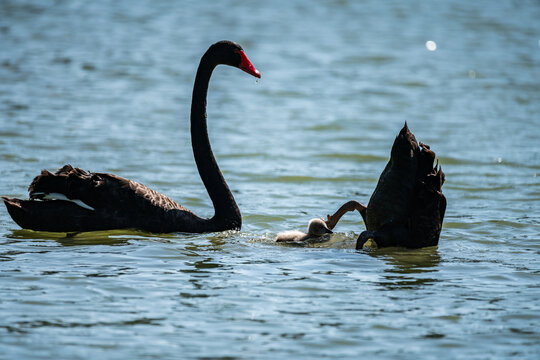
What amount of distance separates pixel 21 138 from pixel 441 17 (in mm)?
18166

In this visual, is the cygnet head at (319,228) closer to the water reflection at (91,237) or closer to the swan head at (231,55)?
the water reflection at (91,237)

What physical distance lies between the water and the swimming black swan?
190 mm

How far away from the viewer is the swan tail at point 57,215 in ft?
25.6

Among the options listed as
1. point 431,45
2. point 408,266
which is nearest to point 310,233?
point 408,266

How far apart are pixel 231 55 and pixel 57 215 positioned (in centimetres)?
227

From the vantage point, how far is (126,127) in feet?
46.9

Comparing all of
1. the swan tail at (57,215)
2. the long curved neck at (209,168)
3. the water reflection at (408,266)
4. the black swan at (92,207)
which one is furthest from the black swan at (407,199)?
the swan tail at (57,215)

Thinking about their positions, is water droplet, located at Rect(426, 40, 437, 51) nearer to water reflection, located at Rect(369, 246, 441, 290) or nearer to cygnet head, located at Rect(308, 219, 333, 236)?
water reflection, located at Rect(369, 246, 441, 290)

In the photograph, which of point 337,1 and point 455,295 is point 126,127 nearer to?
point 455,295

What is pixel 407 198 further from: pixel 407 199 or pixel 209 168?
pixel 209 168

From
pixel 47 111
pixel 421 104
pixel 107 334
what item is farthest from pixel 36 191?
pixel 421 104

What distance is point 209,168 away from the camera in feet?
28.0

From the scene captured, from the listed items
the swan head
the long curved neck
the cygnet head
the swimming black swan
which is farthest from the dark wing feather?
the swimming black swan

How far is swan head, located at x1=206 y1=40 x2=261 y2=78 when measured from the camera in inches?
330
